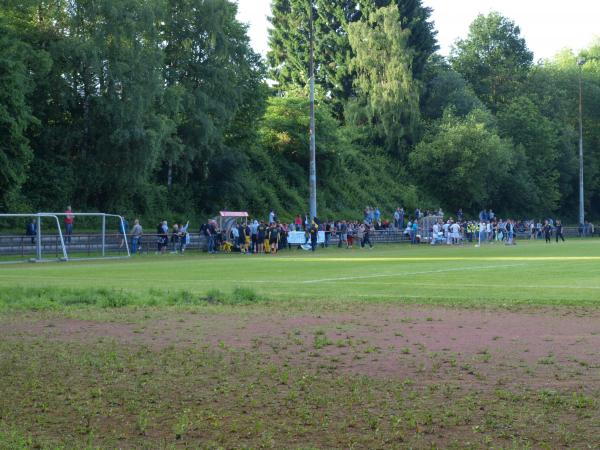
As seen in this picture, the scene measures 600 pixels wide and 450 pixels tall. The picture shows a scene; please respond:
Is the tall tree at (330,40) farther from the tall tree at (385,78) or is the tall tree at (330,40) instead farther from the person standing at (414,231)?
the person standing at (414,231)

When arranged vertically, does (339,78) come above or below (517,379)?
above

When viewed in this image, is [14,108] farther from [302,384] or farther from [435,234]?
[302,384]

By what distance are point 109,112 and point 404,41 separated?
140 feet

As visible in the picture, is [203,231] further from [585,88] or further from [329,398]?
[585,88]

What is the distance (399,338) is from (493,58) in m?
108

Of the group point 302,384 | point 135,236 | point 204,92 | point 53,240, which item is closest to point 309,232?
point 135,236

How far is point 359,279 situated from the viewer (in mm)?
27469

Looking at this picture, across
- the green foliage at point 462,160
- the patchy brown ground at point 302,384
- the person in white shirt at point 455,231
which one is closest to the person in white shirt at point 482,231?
the person in white shirt at point 455,231

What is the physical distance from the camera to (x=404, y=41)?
9019 cm

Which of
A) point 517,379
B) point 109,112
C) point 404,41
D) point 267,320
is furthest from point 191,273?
point 404,41

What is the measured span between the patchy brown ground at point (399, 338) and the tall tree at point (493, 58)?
100889 mm

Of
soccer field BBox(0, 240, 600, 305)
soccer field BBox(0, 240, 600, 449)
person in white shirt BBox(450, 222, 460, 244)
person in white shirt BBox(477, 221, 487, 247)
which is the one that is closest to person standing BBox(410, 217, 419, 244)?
person in white shirt BBox(450, 222, 460, 244)

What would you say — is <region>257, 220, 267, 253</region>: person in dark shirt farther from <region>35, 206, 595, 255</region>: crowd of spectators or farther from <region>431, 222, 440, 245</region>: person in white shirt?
<region>431, 222, 440, 245</region>: person in white shirt

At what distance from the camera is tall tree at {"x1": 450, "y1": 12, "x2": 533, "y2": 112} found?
115250mm
